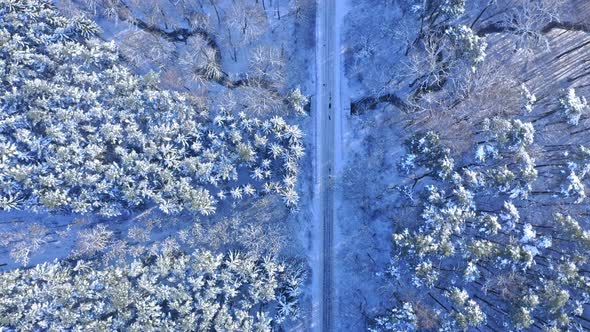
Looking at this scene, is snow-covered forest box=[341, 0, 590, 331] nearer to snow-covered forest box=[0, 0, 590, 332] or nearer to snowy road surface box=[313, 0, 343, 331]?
snow-covered forest box=[0, 0, 590, 332]

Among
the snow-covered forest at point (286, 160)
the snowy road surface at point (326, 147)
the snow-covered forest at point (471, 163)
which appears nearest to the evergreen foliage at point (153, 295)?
the snow-covered forest at point (286, 160)

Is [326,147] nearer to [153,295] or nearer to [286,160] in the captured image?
[286,160]

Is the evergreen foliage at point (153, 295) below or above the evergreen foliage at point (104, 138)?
below

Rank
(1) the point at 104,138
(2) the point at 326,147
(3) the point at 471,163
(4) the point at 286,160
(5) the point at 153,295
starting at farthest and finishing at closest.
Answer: (2) the point at 326,147 < (4) the point at 286,160 < (1) the point at 104,138 < (3) the point at 471,163 < (5) the point at 153,295

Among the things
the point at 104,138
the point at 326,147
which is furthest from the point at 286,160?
the point at 104,138

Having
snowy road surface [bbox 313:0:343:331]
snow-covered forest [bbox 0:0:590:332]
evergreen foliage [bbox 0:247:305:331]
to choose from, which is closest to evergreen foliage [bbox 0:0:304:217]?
snow-covered forest [bbox 0:0:590:332]

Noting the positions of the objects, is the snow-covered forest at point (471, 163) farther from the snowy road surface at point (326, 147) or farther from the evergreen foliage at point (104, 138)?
the evergreen foliage at point (104, 138)
